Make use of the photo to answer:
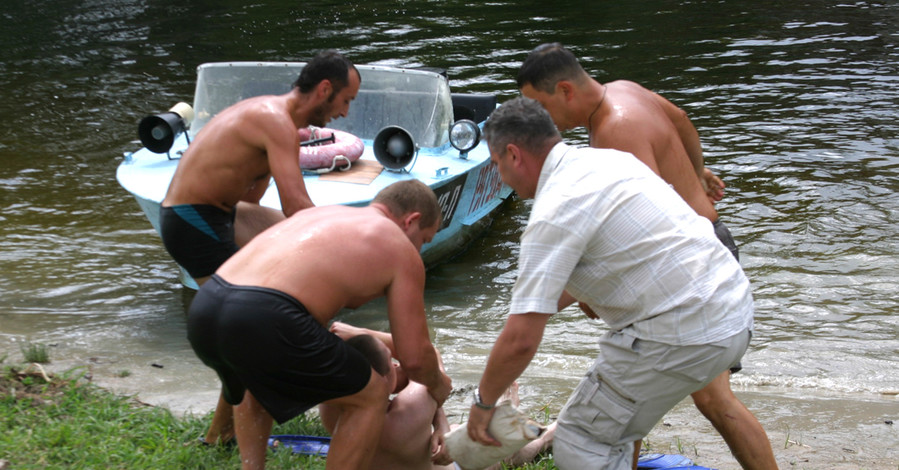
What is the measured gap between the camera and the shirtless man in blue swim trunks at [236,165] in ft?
15.5

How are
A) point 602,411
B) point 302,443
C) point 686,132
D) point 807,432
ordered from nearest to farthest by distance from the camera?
point 602,411 < point 302,443 < point 686,132 < point 807,432

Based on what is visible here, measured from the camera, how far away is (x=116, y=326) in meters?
6.79

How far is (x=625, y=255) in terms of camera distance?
10.1 feet

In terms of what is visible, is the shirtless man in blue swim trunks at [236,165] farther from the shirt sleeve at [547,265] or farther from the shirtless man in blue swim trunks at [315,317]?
the shirt sleeve at [547,265]

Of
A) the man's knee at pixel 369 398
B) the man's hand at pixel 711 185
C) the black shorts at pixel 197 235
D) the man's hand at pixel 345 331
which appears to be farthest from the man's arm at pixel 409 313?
the man's hand at pixel 711 185

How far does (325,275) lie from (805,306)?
4.86 metres

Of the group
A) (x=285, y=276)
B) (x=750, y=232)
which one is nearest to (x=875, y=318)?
(x=750, y=232)

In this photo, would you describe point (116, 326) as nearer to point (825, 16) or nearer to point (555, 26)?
point (555, 26)

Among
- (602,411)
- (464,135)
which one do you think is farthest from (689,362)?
(464,135)

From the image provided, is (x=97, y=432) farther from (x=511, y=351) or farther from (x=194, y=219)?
(x=511, y=351)

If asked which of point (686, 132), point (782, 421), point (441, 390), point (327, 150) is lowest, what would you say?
point (782, 421)

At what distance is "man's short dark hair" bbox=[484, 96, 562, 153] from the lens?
3195 mm

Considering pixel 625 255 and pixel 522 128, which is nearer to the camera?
pixel 625 255

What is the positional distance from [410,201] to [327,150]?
11.8 feet
